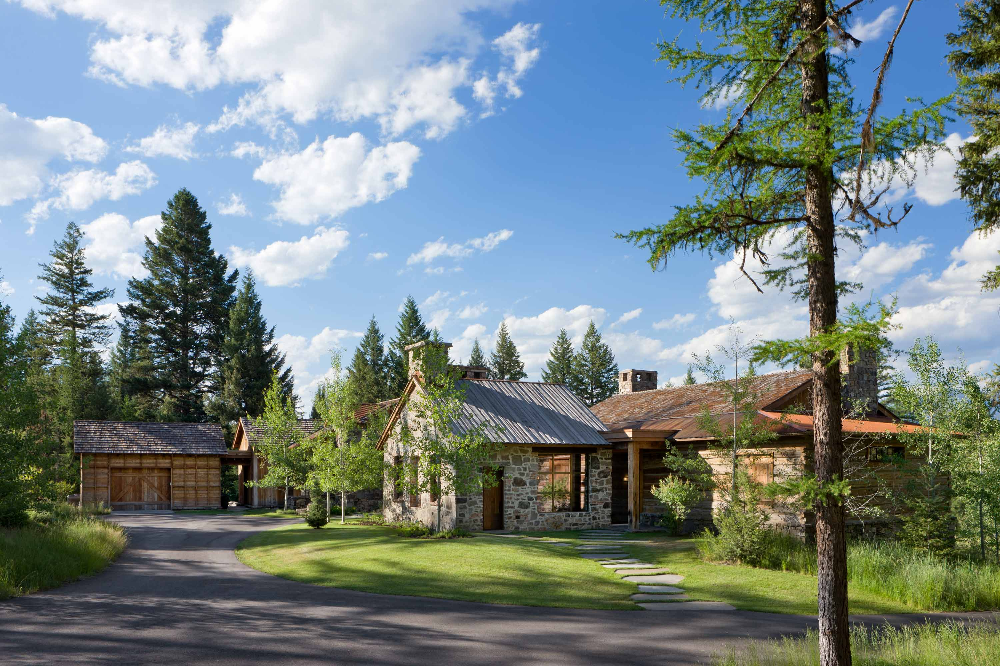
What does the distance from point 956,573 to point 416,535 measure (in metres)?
12.9

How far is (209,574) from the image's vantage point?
1492cm

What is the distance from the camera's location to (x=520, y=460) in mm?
21828

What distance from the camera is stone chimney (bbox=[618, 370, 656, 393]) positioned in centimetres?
3225

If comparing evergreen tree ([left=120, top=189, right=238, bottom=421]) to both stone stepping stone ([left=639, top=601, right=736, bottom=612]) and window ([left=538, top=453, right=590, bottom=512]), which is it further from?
stone stepping stone ([left=639, top=601, right=736, bottom=612])

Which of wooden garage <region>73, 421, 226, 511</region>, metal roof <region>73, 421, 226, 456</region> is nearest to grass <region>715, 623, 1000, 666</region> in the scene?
metal roof <region>73, 421, 226, 456</region>

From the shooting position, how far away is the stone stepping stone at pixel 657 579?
13766mm

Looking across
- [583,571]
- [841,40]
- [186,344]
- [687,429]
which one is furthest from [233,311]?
[841,40]

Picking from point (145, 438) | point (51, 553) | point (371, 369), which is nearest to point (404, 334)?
point (371, 369)

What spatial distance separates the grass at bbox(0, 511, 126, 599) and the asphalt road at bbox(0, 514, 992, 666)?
0.51 metres

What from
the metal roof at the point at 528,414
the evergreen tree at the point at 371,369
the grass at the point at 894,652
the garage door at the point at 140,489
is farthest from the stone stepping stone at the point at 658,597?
the evergreen tree at the point at 371,369

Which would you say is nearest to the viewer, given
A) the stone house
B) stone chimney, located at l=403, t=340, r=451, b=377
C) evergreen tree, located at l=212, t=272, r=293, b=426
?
stone chimney, located at l=403, t=340, r=451, b=377

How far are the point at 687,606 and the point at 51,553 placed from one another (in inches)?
489

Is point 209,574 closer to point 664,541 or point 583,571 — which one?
point 583,571

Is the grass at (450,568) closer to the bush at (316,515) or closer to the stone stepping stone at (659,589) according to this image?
the stone stepping stone at (659,589)
